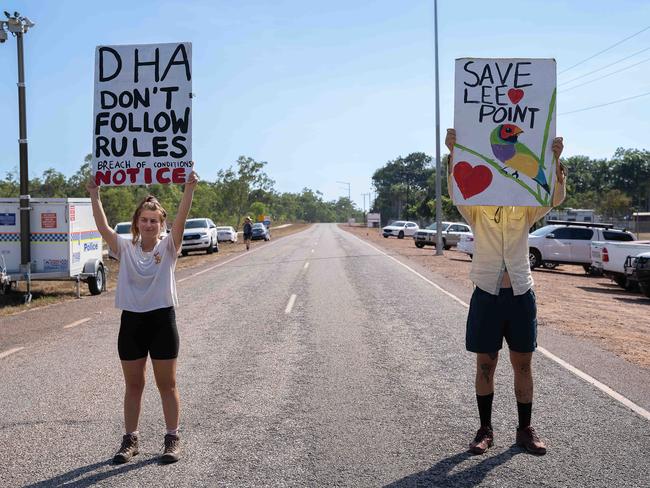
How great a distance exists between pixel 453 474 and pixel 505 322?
115 cm

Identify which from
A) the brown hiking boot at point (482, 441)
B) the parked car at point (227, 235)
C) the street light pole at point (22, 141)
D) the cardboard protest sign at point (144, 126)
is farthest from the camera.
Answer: the parked car at point (227, 235)

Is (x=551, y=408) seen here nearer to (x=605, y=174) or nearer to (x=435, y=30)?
(x=435, y=30)

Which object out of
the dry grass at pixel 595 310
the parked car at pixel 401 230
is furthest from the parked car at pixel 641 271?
the parked car at pixel 401 230

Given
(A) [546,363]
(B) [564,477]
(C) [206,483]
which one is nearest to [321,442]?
(C) [206,483]

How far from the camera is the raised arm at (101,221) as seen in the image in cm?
471

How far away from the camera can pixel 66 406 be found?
232 inches

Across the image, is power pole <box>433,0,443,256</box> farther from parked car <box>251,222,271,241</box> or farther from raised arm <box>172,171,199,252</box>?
raised arm <box>172,171,199,252</box>

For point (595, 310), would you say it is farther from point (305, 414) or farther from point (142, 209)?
point (142, 209)

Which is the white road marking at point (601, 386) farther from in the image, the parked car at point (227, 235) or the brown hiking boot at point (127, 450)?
the parked car at point (227, 235)

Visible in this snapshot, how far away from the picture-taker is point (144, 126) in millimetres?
5391

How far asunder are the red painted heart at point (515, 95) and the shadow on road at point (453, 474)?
2.64 meters

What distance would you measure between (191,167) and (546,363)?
4818mm

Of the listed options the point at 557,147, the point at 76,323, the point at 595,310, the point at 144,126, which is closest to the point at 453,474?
the point at 557,147

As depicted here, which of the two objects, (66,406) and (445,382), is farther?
(445,382)
